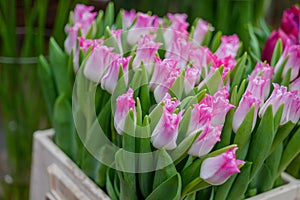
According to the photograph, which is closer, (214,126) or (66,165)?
(214,126)

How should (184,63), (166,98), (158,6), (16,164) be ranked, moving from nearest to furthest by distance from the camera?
(166,98), (184,63), (16,164), (158,6)

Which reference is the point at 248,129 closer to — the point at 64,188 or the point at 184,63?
the point at 184,63

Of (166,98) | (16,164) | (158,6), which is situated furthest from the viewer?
(158,6)

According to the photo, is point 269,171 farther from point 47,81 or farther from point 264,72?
point 47,81

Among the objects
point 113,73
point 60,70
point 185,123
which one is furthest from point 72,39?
point 185,123

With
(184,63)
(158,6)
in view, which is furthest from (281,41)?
(158,6)

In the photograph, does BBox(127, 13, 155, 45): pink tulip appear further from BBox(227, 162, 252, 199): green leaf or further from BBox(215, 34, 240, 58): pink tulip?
BBox(227, 162, 252, 199): green leaf
